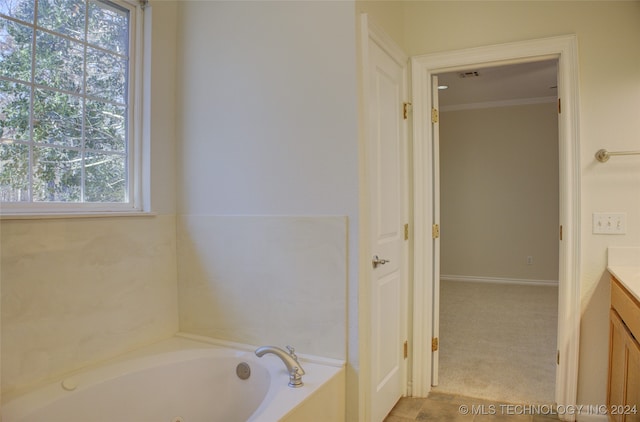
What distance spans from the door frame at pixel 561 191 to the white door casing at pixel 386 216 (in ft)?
0.29

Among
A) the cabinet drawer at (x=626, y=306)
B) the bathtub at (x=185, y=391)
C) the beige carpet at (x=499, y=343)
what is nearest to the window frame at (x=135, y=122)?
the bathtub at (x=185, y=391)

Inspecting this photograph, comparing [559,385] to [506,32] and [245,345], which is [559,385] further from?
[506,32]

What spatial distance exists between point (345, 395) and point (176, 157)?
5.05ft

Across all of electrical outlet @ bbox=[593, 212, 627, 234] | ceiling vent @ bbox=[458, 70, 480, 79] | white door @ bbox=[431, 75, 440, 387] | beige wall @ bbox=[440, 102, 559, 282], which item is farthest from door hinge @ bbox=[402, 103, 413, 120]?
beige wall @ bbox=[440, 102, 559, 282]

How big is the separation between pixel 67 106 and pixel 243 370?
1.45m

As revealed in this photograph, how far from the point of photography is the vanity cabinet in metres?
1.61

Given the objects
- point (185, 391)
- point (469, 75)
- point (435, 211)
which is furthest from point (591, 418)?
point (469, 75)

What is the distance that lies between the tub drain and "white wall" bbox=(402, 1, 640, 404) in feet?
5.77

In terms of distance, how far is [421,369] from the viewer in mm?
2598

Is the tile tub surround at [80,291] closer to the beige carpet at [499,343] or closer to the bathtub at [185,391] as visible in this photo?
the bathtub at [185,391]

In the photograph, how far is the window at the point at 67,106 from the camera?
1731 mm

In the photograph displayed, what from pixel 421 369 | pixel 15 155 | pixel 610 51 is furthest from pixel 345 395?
pixel 610 51

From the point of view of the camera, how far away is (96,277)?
1965mm

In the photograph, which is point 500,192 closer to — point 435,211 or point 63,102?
point 435,211
